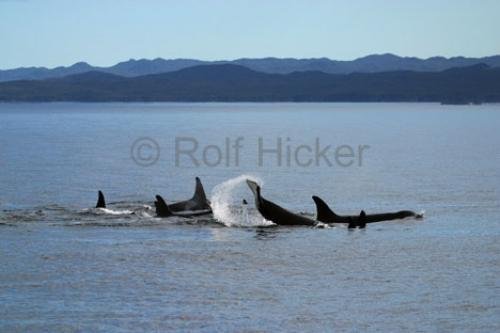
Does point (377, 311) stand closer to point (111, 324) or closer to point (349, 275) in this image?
point (349, 275)

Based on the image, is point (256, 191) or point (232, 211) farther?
point (232, 211)

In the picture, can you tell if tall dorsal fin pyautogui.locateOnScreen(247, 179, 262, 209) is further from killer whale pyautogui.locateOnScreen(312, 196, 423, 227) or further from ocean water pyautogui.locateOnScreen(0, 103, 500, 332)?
killer whale pyautogui.locateOnScreen(312, 196, 423, 227)

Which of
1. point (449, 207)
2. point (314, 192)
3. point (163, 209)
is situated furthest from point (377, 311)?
point (314, 192)

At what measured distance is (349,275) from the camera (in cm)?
3609

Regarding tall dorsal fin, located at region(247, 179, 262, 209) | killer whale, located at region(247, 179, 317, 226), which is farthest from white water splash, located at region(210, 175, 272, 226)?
tall dorsal fin, located at region(247, 179, 262, 209)

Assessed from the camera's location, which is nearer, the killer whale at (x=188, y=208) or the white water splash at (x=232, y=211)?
the white water splash at (x=232, y=211)

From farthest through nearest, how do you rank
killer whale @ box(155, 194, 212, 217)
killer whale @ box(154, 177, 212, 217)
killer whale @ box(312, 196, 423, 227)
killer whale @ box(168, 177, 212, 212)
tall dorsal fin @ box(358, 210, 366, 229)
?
killer whale @ box(168, 177, 212, 212)
killer whale @ box(154, 177, 212, 217)
killer whale @ box(155, 194, 212, 217)
killer whale @ box(312, 196, 423, 227)
tall dorsal fin @ box(358, 210, 366, 229)

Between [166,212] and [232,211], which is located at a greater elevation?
[166,212]

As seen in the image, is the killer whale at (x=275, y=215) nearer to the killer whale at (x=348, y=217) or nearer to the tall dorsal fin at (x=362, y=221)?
the killer whale at (x=348, y=217)

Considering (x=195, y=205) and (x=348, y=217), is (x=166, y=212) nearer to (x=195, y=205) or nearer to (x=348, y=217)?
(x=195, y=205)

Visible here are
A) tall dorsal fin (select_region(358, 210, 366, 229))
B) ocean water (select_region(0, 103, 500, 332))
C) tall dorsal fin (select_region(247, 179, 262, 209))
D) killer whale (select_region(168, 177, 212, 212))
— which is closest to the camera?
ocean water (select_region(0, 103, 500, 332))

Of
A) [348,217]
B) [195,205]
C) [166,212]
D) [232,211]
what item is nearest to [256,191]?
[348,217]

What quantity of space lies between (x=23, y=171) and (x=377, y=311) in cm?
5335

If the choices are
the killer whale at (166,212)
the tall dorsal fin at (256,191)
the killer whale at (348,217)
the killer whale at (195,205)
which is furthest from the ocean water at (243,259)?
the killer whale at (195,205)
